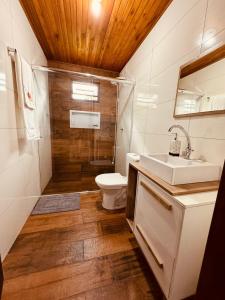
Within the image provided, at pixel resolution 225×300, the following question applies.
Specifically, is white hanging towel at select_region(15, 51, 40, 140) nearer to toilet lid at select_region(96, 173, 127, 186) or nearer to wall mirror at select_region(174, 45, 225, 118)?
toilet lid at select_region(96, 173, 127, 186)

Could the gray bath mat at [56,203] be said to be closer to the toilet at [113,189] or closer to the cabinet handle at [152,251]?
the toilet at [113,189]

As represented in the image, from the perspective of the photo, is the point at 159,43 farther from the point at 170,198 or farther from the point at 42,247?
the point at 42,247

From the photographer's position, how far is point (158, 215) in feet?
2.94

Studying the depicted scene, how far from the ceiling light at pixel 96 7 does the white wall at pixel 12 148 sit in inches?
28.5

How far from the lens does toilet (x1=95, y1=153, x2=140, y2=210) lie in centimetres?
172

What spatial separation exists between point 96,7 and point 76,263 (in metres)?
2.45

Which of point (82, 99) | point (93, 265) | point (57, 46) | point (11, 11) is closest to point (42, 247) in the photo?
point (93, 265)

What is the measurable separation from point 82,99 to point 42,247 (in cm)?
241

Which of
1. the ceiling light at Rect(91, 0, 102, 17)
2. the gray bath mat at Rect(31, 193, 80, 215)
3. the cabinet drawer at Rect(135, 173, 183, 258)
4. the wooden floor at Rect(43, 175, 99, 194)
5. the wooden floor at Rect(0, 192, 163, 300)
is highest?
the ceiling light at Rect(91, 0, 102, 17)

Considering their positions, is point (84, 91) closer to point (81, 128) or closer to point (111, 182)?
point (81, 128)

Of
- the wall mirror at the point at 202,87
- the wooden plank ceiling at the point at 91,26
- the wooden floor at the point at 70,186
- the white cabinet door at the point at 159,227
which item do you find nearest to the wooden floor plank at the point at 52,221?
the wooden floor at the point at 70,186

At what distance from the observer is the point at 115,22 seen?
1557 millimetres

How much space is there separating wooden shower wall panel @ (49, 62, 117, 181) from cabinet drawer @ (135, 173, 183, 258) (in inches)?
73.1

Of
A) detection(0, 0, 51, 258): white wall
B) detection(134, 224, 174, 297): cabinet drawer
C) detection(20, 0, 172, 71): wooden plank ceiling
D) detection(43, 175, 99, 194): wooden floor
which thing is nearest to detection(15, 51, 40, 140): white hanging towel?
detection(0, 0, 51, 258): white wall
